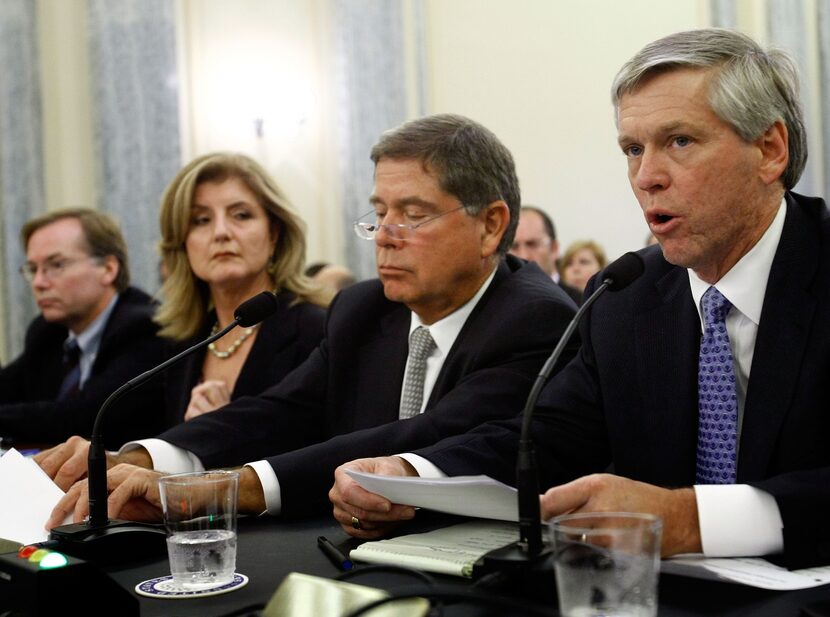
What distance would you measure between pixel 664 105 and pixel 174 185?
1802mm

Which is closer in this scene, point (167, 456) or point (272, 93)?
point (167, 456)

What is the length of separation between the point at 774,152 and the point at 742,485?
0.67m

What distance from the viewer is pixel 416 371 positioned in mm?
2475

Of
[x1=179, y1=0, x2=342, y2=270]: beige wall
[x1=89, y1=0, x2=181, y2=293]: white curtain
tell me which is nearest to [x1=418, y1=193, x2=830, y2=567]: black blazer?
[x1=89, y1=0, x2=181, y2=293]: white curtain

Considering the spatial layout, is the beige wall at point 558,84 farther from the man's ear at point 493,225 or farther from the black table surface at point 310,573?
the black table surface at point 310,573

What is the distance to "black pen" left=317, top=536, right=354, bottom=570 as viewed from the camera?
62.2 inches

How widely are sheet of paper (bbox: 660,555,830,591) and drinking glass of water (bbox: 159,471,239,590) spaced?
62 cm

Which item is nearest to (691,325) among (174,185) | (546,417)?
(546,417)

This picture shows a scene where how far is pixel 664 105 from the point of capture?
6.15 ft

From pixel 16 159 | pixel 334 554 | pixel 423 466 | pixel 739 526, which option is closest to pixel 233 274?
pixel 423 466

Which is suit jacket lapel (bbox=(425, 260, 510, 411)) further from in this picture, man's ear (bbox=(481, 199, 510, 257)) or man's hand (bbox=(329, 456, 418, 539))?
man's hand (bbox=(329, 456, 418, 539))

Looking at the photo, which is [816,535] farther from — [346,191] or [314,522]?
[346,191]

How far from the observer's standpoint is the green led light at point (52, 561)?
1.29 meters

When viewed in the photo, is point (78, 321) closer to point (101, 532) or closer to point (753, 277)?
point (101, 532)
